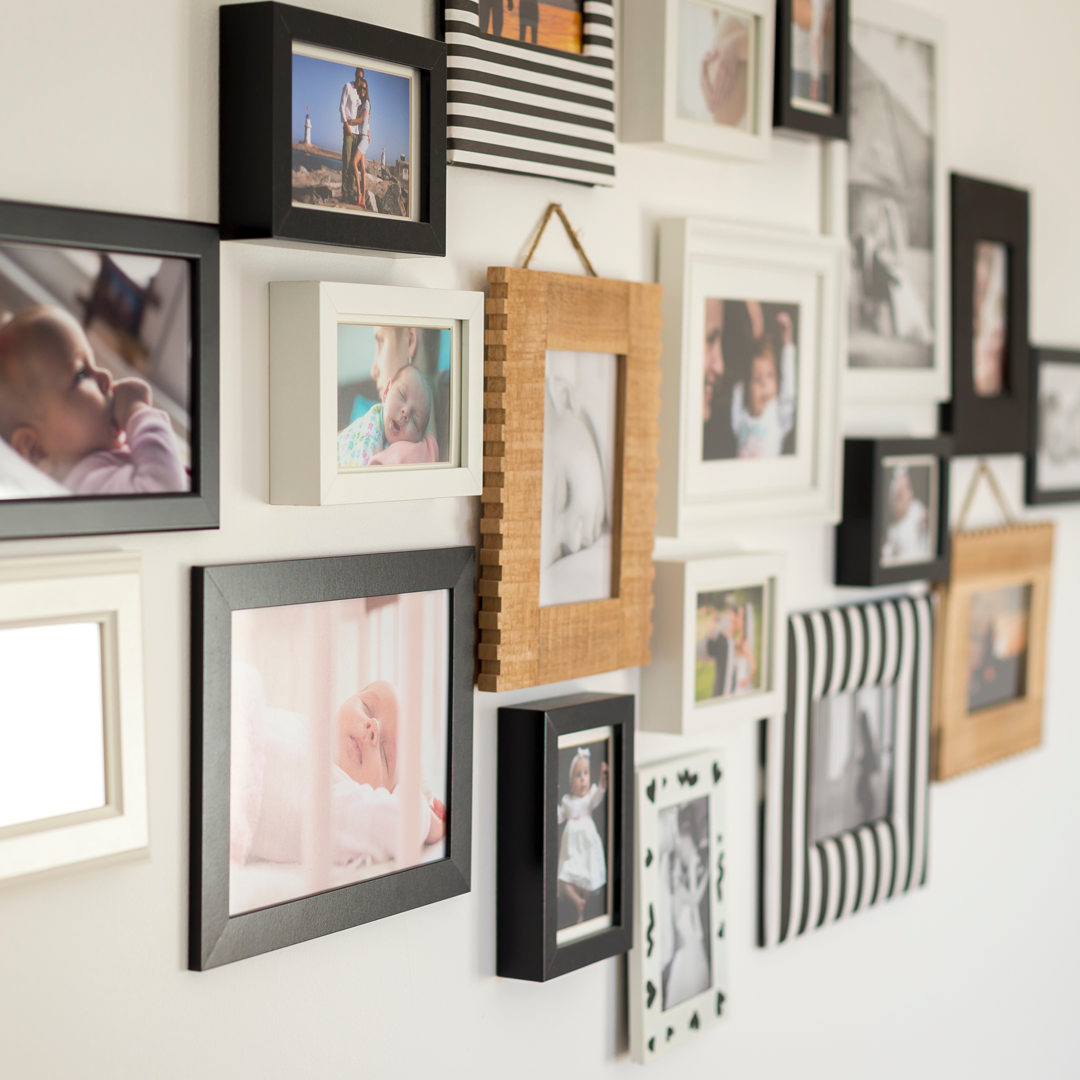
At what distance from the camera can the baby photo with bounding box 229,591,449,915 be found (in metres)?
1.02

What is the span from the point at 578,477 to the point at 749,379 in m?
0.34

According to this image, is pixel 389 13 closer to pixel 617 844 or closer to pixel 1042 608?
pixel 617 844

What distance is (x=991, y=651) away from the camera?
2.05m

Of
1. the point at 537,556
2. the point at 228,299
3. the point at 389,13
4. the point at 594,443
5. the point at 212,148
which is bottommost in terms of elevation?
the point at 537,556

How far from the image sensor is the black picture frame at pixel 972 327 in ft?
6.26

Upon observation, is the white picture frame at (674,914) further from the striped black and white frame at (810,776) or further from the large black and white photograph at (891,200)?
the large black and white photograph at (891,200)

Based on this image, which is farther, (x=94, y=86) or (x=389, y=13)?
(x=389, y=13)

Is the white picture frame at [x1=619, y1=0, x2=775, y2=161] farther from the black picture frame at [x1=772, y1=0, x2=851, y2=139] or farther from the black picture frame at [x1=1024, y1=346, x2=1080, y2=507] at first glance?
the black picture frame at [x1=1024, y1=346, x2=1080, y2=507]

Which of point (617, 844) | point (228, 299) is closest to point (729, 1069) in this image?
point (617, 844)

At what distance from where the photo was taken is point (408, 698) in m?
1.15

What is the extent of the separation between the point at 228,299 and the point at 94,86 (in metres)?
0.17

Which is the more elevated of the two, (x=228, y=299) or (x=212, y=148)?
(x=212, y=148)

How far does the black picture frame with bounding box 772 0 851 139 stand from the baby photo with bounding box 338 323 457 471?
629mm

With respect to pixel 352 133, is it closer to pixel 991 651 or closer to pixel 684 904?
pixel 684 904
